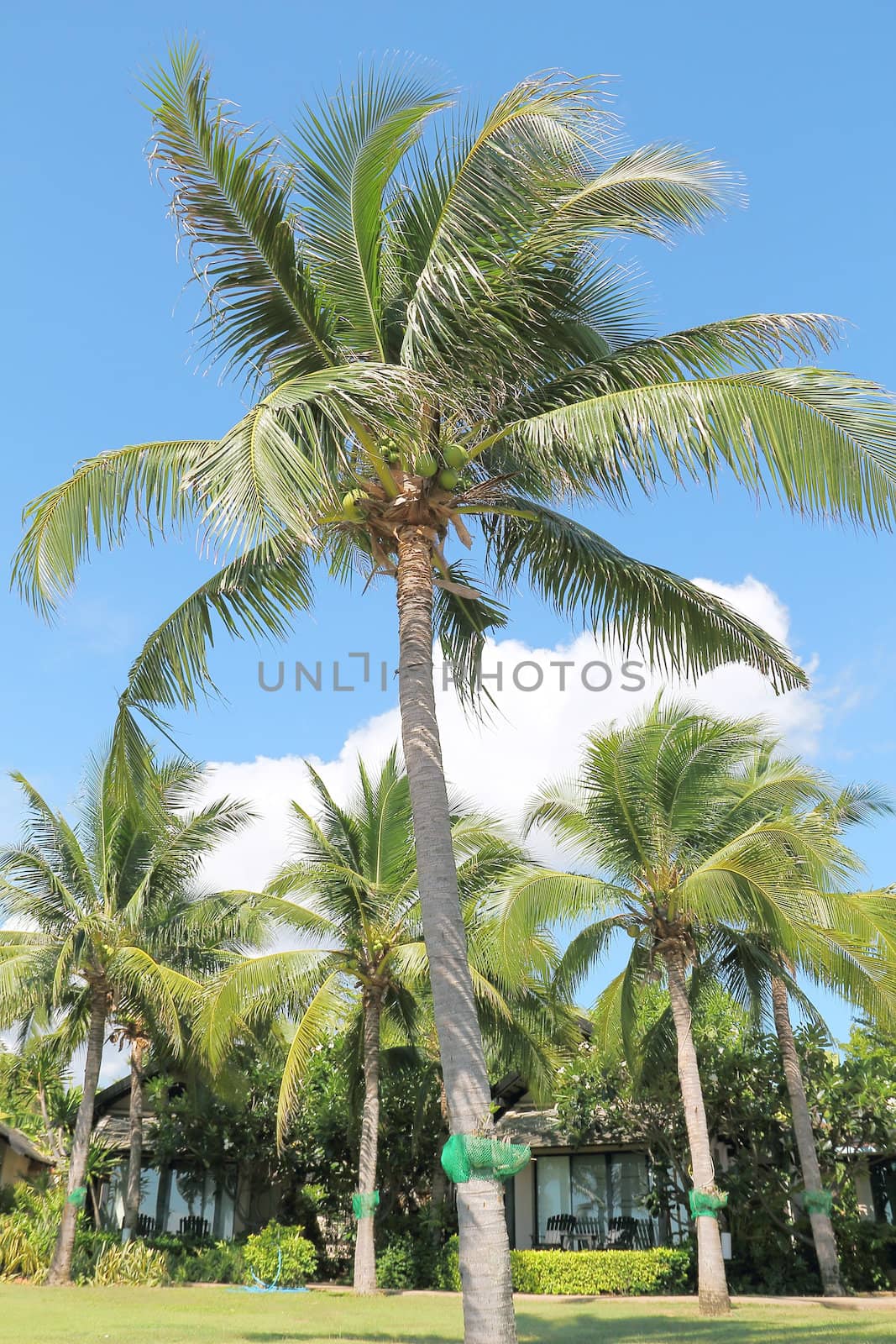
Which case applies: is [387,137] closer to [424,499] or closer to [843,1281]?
[424,499]

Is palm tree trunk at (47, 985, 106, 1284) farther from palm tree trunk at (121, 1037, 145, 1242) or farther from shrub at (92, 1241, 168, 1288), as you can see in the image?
palm tree trunk at (121, 1037, 145, 1242)

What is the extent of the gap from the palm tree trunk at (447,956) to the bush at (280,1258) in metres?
15.4

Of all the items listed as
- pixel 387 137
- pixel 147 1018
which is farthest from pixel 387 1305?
pixel 387 137

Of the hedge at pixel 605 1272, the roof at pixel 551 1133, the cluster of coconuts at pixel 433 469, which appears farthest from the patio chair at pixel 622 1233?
the cluster of coconuts at pixel 433 469

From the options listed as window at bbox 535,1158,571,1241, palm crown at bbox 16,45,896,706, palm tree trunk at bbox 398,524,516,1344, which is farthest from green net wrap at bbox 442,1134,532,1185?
window at bbox 535,1158,571,1241

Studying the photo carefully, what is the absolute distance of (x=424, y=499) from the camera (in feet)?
26.8

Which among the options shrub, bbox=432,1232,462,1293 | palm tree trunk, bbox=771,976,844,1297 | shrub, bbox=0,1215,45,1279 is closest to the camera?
palm tree trunk, bbox=771,976,844,1297

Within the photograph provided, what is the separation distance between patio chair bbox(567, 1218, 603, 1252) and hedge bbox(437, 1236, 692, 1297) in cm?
322

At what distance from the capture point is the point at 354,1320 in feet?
45.6

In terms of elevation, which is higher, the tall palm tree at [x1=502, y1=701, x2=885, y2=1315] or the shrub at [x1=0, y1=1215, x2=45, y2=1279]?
the tall palm tree at [x1=502, y1=701, x2=885, y2=1315]

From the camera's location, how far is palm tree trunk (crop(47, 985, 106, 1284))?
1883cm

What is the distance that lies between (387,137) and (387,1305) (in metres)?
15.7

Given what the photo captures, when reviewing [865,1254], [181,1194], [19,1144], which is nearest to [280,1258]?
[181,1194]

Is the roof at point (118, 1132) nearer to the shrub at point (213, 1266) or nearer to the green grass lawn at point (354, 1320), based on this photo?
the shrub at point (213, 1266)
